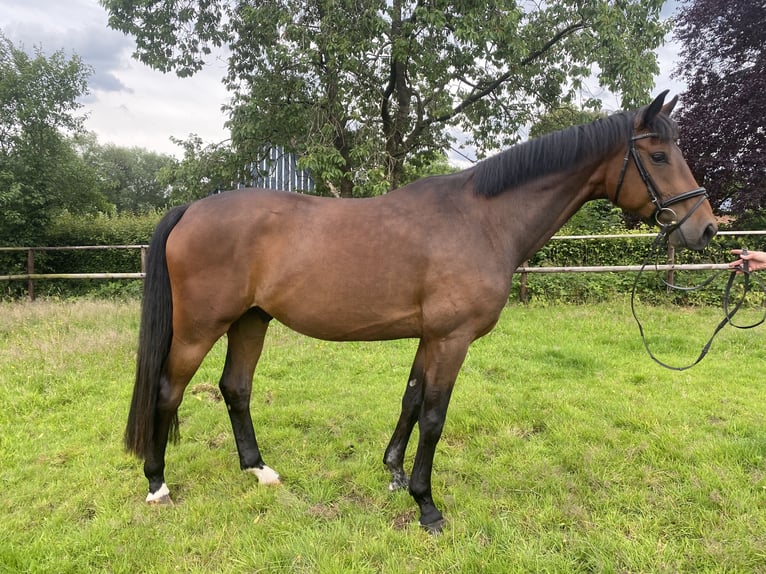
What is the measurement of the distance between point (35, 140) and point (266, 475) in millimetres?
11931

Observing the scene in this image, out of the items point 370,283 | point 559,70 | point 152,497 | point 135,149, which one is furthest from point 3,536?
point 135,149

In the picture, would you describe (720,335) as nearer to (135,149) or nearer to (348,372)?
(348,372)

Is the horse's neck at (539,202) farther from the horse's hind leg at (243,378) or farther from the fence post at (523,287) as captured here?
the fence post at (523,287)

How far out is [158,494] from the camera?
2670 mm

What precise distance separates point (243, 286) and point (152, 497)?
4.86 ft

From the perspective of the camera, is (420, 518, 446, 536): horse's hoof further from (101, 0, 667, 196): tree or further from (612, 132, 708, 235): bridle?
(101, 0, 667, 196): tree

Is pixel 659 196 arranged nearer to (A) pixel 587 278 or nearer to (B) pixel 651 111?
(B) pixel 651 111

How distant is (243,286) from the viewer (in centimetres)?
258

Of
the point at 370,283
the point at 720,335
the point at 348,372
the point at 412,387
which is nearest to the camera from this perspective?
the point at 370,283

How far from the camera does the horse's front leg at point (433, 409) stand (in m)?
2.38

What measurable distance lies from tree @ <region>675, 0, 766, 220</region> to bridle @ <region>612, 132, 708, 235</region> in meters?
9.55

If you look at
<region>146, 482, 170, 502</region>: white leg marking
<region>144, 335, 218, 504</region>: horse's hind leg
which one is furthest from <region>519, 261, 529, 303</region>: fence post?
<region>146, 482, 170, 502</region>: white leg marking

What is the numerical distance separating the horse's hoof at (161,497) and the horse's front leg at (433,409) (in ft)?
5.13

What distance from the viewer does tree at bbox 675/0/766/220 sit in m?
9.48
